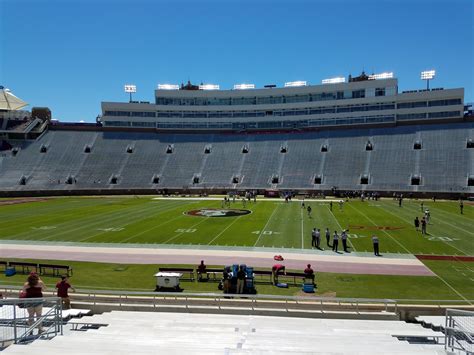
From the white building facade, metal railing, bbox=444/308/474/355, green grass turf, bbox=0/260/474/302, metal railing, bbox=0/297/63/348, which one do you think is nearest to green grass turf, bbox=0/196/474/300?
green grass turf, bbox=0/260/474/302

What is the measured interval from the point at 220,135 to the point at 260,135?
27.9 ft

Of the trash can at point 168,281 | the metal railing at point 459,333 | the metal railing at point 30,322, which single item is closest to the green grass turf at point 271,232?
the trash can at point 168,281

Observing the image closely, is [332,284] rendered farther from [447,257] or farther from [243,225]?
[243,225]

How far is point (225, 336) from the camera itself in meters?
8.71

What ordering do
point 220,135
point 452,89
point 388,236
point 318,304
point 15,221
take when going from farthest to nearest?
point 220,135, point 452,89, point 15,221, point 388,236, point 318,304

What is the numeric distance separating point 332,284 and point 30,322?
39.9ft

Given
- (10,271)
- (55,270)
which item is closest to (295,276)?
(55,270)

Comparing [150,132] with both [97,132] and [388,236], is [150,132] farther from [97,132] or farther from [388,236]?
[388,236]

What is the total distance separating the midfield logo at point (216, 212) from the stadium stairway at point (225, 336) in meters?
26.6

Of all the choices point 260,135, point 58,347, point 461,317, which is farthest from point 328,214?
point 260,135

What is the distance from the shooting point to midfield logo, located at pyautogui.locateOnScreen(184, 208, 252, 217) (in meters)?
38.3

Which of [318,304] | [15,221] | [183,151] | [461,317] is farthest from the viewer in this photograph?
[183,151]

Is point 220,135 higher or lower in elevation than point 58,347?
higher

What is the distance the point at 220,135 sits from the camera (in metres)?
80.6
